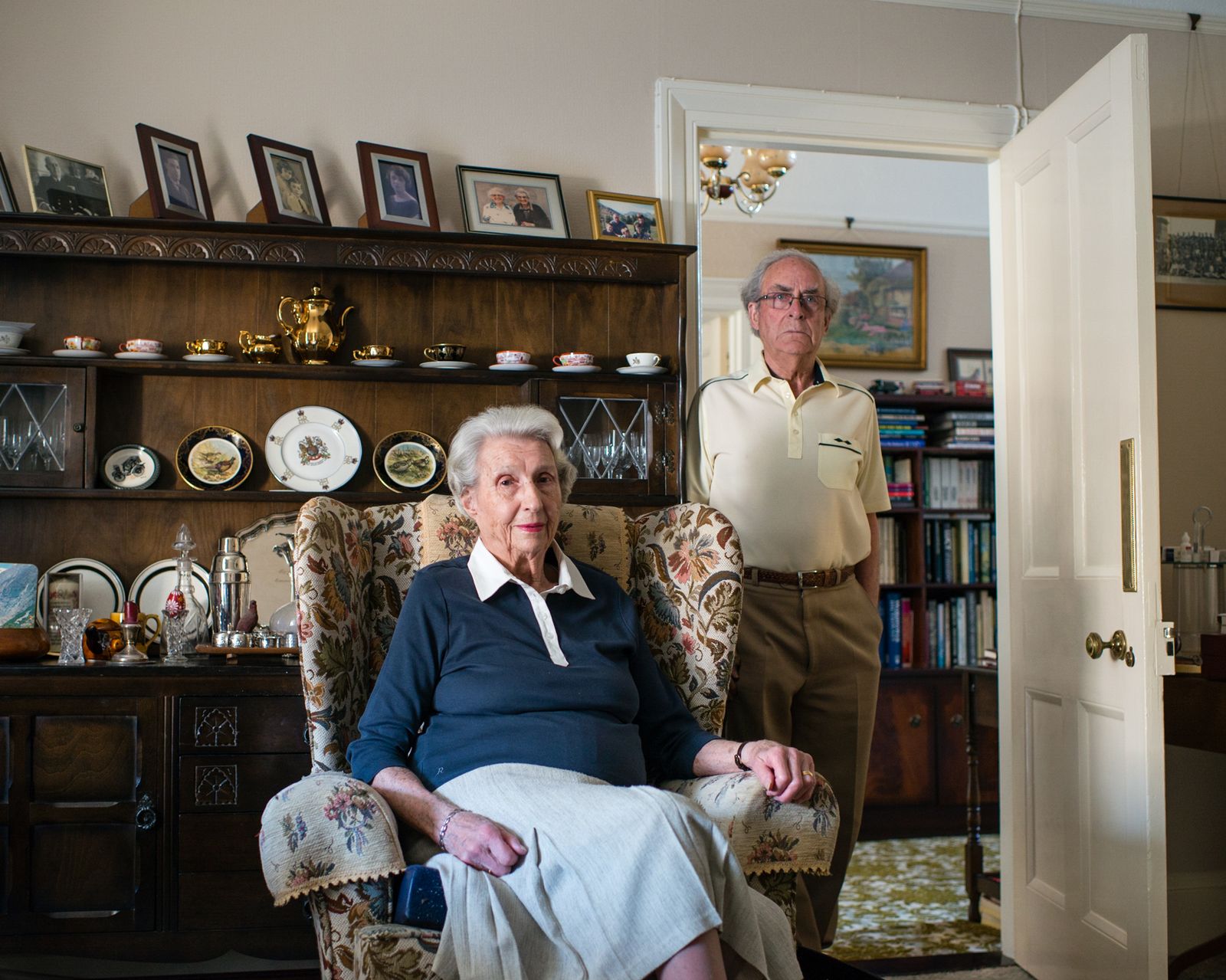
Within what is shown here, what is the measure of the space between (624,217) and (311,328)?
89cm

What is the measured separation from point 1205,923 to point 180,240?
3.29 metres

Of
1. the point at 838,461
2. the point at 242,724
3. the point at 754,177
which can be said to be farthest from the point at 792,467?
the point at 754,177

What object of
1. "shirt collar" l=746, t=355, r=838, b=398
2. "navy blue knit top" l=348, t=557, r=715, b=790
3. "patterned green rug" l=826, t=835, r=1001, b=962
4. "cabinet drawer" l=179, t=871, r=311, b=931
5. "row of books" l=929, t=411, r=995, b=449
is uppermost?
"row of books" l=929, t=411, r=995, b=449

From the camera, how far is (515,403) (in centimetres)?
324

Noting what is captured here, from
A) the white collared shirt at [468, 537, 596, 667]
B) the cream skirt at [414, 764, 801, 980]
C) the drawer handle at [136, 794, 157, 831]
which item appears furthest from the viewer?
the drawer handle at [136, 794, 157, 831]

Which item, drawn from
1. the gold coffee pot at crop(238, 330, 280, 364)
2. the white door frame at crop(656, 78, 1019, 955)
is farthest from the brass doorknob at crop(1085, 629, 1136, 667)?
the gold coffee pot at crop(238, 330, 280, 364)

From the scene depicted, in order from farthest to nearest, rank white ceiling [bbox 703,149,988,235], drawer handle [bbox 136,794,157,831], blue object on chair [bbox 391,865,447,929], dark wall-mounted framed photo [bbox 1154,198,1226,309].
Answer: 1. white ceiling [bbox 703,149,988,235]
2. dark wall-mounted framed photo [bbox 1154,198,1226,309]
3. drawer handle [bbox 136,794,157,831]
4. blue object on chair [bbox 391,865,447,929]

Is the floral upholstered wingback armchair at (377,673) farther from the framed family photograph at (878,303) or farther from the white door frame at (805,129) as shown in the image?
the framed family photograph at (878,303)

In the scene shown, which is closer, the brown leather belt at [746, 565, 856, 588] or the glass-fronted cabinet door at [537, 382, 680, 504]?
the brown leather belt at [746, 565, 856, 588]

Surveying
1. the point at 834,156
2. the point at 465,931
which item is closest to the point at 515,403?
the point at 465,931

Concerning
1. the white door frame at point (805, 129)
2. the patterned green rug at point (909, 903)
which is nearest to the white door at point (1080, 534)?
the white door frame at point (805, 129)

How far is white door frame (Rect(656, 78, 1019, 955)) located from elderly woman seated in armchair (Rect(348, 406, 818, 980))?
4.18 ft

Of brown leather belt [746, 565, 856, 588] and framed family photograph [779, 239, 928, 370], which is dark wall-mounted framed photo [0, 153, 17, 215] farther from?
framed family photograph [779, 239, 928, 370]

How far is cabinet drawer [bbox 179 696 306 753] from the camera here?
2625mm
